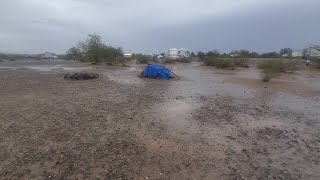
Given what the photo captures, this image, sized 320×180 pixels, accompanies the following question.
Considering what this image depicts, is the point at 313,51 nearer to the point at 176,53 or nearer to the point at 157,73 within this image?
the point at 176,53

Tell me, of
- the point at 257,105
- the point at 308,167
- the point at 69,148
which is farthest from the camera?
the point at 257,105

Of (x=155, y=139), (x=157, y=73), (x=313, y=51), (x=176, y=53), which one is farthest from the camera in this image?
(x=176, y=53)

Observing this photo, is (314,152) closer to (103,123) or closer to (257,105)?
(103,123)

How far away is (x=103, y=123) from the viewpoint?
35.1 feet

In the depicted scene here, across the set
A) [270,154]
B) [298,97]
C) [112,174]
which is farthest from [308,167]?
[298,97]

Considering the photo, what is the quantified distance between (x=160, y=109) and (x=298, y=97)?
8.59 metres

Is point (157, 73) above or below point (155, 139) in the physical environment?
below

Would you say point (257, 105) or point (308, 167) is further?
point (257, 105)

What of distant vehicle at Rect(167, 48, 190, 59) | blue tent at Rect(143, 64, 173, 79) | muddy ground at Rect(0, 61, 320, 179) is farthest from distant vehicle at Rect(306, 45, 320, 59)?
muddy ground at Rect(0, 61, 320, 179)

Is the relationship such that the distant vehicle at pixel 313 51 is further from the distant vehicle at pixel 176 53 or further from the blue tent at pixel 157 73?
the blue tent at pixel 157 73

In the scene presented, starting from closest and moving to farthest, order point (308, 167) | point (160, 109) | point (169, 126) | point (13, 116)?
point (308, 167)
point (169, 126)
point (13, 116)
point (160, 109)

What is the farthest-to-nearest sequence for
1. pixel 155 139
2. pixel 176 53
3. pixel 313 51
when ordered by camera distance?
pixel 176 53
pixel 313 51
pixel 155 139

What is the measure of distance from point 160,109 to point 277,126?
4.29 m

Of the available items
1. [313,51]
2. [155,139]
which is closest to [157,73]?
[155,139]
